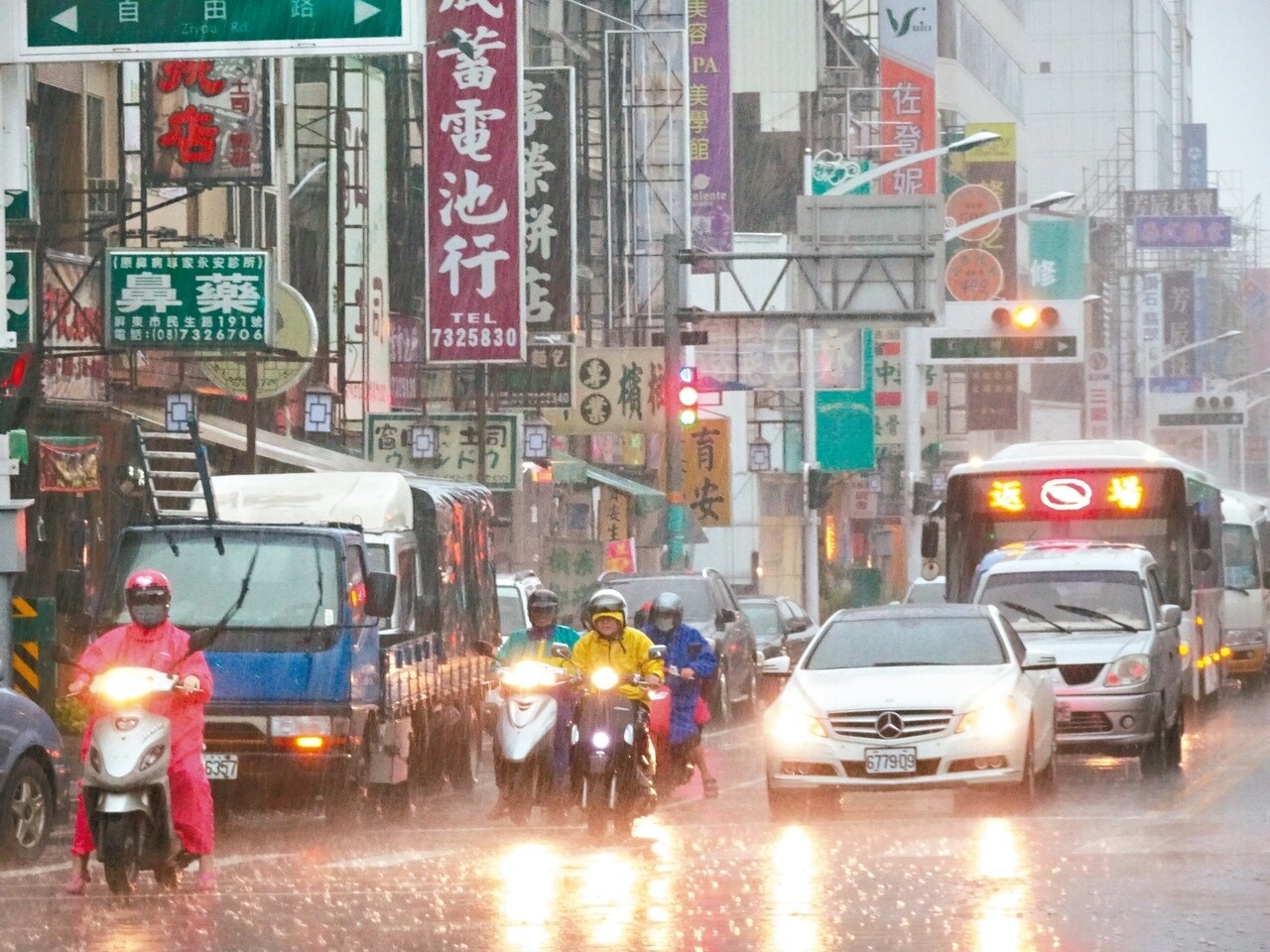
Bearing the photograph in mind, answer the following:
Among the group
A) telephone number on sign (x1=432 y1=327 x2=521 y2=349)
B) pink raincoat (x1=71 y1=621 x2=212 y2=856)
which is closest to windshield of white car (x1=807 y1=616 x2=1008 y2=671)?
pink raincoat (x1=71 y1=621 x2=212 y2=856)

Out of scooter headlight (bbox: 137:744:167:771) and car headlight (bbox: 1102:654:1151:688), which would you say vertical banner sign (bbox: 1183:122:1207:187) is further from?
scooter headlight (bbox: 137:744:167:771)

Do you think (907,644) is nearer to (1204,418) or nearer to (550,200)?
(550,200)

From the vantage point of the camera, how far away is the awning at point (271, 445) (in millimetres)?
33750

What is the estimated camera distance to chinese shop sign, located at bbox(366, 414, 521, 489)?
37.2m

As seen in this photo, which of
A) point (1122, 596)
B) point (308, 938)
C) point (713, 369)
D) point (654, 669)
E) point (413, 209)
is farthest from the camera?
point (713, 369)

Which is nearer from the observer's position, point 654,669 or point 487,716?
Result: point 654,669

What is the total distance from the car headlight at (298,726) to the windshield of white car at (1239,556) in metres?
24.8

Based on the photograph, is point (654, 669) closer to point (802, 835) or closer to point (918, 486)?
point (802, 835)

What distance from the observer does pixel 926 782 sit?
706 inches

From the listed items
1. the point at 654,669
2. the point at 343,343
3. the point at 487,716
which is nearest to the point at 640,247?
the point at 343,343

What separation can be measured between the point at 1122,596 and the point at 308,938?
13.8 meters

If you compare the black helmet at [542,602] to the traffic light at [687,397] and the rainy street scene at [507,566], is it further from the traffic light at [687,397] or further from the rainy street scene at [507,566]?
the traffic light at [687,397]

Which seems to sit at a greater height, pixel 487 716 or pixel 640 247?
pixel 640 247

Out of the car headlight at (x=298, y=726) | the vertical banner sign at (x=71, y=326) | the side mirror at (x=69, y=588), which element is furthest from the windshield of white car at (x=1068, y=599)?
the vertical banner sign at (x=71, y=326)
